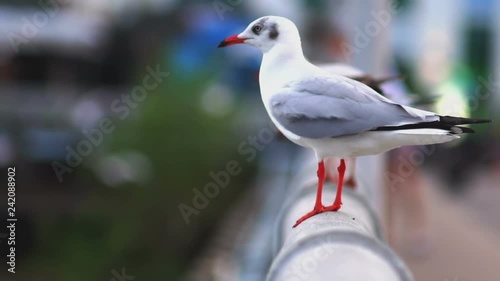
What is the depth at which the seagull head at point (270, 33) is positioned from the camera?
1854mm

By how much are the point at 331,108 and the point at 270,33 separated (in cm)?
21

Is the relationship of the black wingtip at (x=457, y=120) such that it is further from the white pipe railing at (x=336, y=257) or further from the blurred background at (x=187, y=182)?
the blurred background at (x=187, y=182)

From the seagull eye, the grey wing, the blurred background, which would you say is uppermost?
the seagull eye

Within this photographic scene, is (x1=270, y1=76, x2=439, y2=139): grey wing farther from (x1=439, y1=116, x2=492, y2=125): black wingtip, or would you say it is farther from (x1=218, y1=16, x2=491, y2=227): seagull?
(x1=439, y1=116, x2=492, y2=125): black wingtip

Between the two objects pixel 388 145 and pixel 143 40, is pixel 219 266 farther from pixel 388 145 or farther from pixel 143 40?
pixel 143 40

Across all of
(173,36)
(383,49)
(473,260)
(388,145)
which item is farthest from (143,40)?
(388,145)

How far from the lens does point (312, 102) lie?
6.13ft

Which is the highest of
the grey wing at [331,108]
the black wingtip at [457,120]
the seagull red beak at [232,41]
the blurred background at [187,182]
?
the seagull red beak at [232,41]

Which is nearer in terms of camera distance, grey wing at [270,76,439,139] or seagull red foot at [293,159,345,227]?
grey wing at [270,76,439,139]

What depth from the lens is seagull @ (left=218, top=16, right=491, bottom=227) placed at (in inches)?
69.3

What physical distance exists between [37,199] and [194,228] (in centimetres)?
322

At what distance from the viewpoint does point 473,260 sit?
31.4 ft

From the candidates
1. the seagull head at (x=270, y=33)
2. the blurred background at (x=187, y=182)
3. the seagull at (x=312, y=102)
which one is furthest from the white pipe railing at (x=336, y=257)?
the blurred background at (x=187, y=182)

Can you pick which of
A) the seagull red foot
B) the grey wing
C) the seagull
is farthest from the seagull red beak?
the seagull red foot
